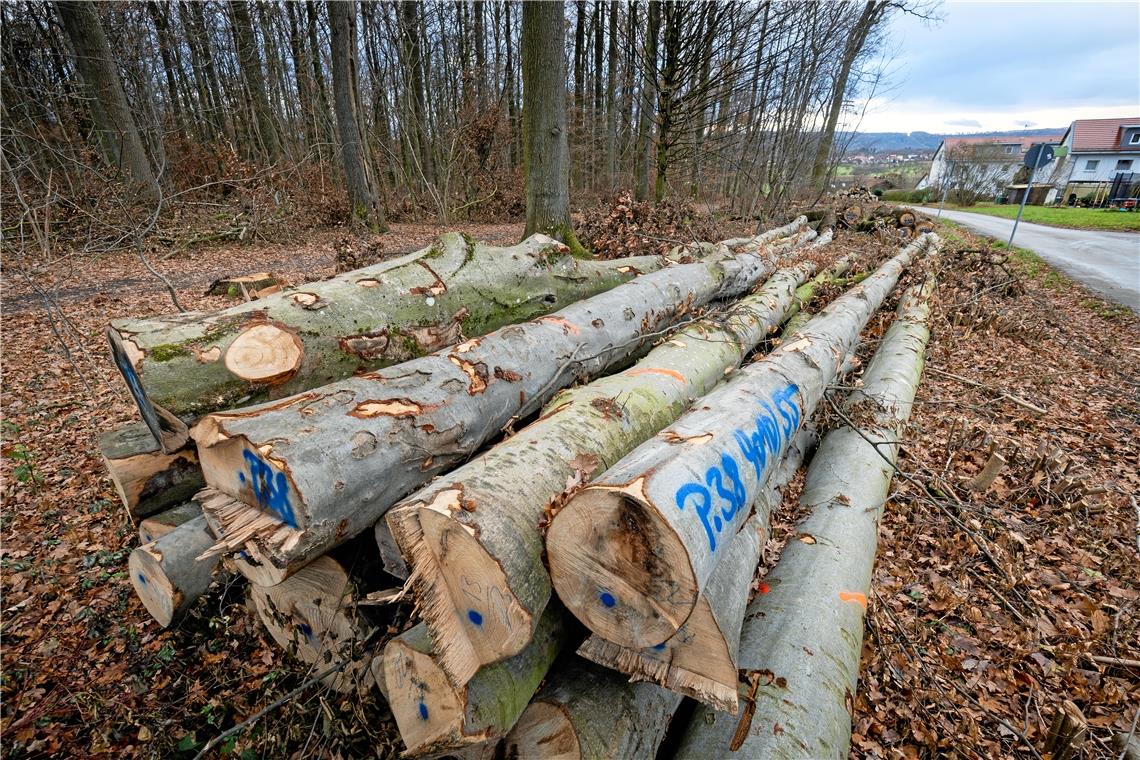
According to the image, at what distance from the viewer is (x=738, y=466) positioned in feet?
6.34

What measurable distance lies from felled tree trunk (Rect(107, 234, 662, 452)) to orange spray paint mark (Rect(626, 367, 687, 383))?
3.71 ft

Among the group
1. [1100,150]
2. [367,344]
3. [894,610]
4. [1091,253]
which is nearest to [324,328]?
[367,344]

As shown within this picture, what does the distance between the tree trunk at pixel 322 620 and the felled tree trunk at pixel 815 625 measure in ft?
4.45

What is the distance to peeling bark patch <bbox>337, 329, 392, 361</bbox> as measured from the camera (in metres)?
2.74

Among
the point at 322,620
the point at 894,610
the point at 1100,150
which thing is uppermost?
the point at 1100,150

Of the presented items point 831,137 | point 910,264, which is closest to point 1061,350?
point 910,264

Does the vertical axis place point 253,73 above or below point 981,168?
above

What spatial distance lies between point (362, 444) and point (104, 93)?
13.8 m

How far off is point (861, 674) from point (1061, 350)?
22.2 feet

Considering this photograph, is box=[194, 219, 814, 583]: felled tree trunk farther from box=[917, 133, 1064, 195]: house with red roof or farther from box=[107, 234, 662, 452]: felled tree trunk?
box=[917, 133, 1064, 195]: house with red roof

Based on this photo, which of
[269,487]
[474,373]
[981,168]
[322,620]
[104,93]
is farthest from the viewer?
[981,168]

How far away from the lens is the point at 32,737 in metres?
2.22

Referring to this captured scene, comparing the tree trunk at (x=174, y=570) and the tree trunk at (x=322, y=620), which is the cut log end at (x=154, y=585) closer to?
the tree trunk at (x=174, y=570)

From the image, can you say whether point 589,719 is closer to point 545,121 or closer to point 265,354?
point 265,354
